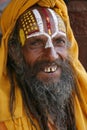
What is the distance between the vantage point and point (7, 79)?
2791 mm

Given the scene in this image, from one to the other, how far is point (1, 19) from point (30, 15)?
0.23m

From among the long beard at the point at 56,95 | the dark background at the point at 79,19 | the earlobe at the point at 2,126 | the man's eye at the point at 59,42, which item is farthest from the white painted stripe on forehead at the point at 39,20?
the dark background at the point at 79,19

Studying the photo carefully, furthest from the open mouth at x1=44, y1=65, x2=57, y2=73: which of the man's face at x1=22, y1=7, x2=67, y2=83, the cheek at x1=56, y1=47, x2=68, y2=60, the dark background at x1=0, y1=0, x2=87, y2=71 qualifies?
the dark background at x1=0, y1=0, x2=87, y2=71

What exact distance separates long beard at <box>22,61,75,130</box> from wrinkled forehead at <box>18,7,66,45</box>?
221 millimetres

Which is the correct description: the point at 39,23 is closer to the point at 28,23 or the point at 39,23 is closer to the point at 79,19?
the point at 28,23

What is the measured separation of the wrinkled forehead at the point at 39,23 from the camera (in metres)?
2.82

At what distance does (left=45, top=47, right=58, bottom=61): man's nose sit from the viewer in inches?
107

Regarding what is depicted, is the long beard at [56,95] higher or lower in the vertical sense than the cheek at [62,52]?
lower

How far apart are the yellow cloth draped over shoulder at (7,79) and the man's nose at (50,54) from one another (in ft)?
0.90

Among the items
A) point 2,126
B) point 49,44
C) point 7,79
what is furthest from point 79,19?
point 2,126

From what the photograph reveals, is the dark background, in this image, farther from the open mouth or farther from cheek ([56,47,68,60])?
the open mouth

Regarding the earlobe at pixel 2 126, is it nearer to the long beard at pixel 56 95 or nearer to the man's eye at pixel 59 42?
the long beard at pixel 56 95

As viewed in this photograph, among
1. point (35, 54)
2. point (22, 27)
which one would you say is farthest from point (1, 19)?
point (35, 54)

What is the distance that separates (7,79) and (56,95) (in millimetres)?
357
